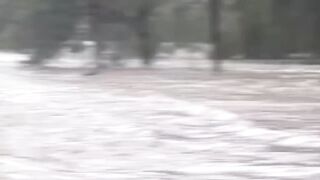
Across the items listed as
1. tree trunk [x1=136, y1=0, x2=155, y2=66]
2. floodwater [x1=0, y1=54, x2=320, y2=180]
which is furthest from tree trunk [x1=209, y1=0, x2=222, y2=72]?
floodwater [x1=0, y1=54, x2=320, y2=180]

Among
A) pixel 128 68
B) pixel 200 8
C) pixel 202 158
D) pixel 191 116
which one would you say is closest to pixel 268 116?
pixel 191 116

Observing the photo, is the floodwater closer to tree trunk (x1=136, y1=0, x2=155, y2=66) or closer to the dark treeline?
the dark treeline

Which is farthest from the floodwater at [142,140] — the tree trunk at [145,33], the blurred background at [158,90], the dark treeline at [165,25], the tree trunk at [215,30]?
the tree trunk at [145,33]

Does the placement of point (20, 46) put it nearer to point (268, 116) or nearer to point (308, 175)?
point (268, 116)

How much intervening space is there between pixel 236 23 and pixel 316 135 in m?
12.8

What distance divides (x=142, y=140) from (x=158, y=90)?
15.9 ft

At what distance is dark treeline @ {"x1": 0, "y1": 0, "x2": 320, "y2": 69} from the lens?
16453 mm

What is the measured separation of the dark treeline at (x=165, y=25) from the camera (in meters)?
16.5

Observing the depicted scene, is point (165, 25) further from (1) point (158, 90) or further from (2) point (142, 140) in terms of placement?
(2) point (142, 140)

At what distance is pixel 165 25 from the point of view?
18750 millimetres

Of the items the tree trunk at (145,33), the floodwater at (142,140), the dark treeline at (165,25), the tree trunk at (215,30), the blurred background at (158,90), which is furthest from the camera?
the tree trunk at (145,33)

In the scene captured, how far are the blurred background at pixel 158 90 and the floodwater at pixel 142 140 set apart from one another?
0.01m

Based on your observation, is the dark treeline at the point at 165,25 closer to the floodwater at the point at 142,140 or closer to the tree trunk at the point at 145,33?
the tree trunk at the point at 145,33

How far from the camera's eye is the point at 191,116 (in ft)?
29.5
